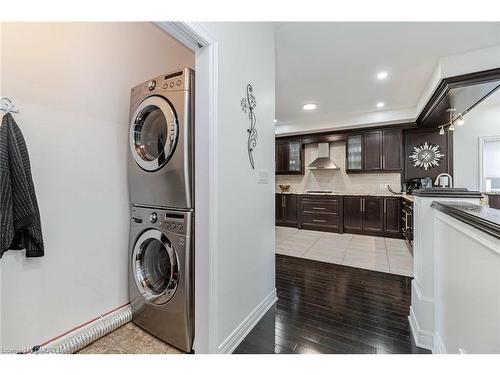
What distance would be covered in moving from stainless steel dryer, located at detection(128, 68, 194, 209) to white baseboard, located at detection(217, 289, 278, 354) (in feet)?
3.03

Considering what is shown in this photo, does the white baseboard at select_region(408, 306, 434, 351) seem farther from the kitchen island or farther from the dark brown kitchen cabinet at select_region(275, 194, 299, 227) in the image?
the dark brown kitchen cabinet at select_region(275, 194, 299, 227)

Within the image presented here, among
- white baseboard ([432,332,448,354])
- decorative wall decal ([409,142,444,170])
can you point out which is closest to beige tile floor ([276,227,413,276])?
white baseboard ([432,332,448,354])

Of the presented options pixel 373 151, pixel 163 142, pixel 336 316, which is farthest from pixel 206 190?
pixel 373 151

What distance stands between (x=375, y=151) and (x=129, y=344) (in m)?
5.24

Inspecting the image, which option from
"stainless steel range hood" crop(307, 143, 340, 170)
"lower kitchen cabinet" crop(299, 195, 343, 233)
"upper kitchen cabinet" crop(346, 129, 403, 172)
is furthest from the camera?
"stainless steel range hood" crop(307, 143, 340, 170)

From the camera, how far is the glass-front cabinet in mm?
4910

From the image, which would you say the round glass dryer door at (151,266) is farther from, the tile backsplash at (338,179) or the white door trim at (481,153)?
the white door trim at (481,153)

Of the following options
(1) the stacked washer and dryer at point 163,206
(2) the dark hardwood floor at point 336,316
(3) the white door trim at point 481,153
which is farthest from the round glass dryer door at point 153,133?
(3) the white door trim at point 481,153

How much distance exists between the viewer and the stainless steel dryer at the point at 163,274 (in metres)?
1.37

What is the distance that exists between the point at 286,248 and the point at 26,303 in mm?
3170

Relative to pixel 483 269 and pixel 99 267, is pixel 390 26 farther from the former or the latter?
pixel 99 267

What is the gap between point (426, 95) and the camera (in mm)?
3289

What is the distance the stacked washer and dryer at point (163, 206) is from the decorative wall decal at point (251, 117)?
17.2 inches
